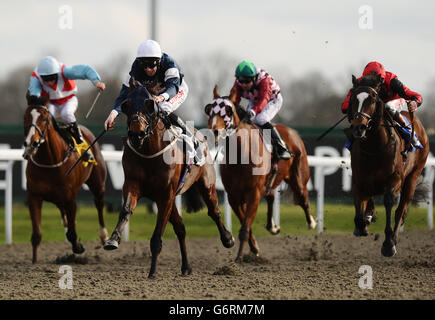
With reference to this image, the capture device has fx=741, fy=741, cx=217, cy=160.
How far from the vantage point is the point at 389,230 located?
614 centimetres

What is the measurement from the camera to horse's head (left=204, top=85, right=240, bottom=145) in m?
6.44

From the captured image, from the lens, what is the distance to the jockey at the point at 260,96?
23.0 feet

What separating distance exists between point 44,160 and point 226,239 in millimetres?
1857

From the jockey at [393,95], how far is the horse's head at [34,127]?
2663 millimetres

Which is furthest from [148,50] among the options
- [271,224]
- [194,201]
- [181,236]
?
[271,224]

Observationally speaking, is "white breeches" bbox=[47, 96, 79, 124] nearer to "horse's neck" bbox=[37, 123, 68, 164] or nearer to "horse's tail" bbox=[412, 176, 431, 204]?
"horse's neck" bbox=[37, 123, 68, 164]

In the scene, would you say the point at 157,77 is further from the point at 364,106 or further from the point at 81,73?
the point at 364,106

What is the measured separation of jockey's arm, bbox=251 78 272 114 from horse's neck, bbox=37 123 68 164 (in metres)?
1.90

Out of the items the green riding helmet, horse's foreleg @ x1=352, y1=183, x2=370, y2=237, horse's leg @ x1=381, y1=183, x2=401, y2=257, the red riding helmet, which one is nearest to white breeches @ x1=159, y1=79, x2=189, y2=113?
the green riding helmet

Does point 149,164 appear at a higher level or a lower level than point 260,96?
lower

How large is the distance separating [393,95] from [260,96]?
1331 millimetres

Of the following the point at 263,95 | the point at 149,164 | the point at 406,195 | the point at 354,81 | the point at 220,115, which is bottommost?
the point at 406,195
